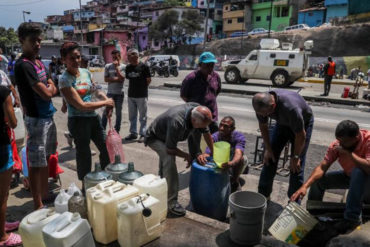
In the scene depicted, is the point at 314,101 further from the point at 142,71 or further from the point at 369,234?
the point at 369,234

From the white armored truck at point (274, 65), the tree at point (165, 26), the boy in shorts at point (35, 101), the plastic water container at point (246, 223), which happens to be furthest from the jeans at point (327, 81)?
the tree at point (165, 26)

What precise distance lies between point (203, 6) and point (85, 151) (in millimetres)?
69504

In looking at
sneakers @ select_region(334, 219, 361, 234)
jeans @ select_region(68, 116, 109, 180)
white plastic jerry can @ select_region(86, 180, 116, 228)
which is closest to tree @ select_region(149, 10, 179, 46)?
jeans @ select_region(68, 116, 109, 180)

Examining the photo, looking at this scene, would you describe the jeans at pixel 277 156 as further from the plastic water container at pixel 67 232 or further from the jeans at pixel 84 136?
the plastic water container at pixel 67 232

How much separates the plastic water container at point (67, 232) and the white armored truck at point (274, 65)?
1627 centimetres

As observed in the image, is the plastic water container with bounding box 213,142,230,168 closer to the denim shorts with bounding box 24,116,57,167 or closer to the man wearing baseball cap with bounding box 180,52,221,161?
the man wearing baseball cap with bounding box 180,52,221,161

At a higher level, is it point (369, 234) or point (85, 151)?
point (85, 151)

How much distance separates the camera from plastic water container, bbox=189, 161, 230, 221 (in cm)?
326

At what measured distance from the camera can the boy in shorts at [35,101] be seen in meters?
2.88

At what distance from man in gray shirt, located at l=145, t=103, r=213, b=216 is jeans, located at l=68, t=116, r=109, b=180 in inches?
25.5

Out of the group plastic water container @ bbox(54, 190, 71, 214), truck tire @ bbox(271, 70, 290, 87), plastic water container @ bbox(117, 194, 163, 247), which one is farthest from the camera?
truck tire @ bbox(271, 70, 290, 87)

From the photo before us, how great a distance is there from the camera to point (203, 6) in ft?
222

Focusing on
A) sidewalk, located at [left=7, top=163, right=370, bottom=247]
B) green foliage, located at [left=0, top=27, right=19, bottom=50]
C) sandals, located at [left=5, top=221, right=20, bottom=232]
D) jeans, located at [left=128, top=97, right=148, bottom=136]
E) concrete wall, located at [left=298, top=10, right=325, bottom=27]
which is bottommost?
sidewalk, located at [left=7, top=163, right=370, bottom=247]

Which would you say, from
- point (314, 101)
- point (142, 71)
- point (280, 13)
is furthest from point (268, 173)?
point (280, 13)
